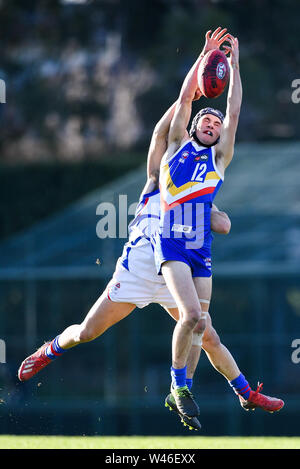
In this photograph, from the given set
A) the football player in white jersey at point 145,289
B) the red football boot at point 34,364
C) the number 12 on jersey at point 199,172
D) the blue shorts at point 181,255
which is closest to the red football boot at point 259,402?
the football player in white jersey at point 145,289

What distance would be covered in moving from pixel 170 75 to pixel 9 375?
28.6ft

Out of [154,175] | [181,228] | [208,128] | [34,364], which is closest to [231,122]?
[208,128]

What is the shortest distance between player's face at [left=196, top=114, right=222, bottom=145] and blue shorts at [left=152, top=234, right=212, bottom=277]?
707 millimetres

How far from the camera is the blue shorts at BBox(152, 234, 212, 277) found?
297 inches

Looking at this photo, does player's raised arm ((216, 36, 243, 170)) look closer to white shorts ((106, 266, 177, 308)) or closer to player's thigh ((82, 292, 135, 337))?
white shorts ((106, 266, 177, 308))

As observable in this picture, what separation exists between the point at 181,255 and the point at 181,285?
23 centimetres

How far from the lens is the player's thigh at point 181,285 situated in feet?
24.2

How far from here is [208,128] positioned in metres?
7.69

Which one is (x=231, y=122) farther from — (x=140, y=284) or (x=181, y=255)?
(x=140, y=284)

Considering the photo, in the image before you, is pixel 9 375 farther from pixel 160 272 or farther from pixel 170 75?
pixel 160 272

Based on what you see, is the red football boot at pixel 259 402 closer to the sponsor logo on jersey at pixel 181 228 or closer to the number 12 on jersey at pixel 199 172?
the sponsor logo on jersey at pixel 181 228

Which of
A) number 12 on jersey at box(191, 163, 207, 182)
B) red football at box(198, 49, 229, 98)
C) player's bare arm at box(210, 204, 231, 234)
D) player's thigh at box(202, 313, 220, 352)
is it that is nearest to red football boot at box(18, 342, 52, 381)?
player's thigh at box(202, 313, 220, 352)

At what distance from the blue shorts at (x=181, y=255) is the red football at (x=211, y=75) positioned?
3.38 ft

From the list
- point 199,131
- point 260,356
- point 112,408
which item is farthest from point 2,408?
point 199,131
